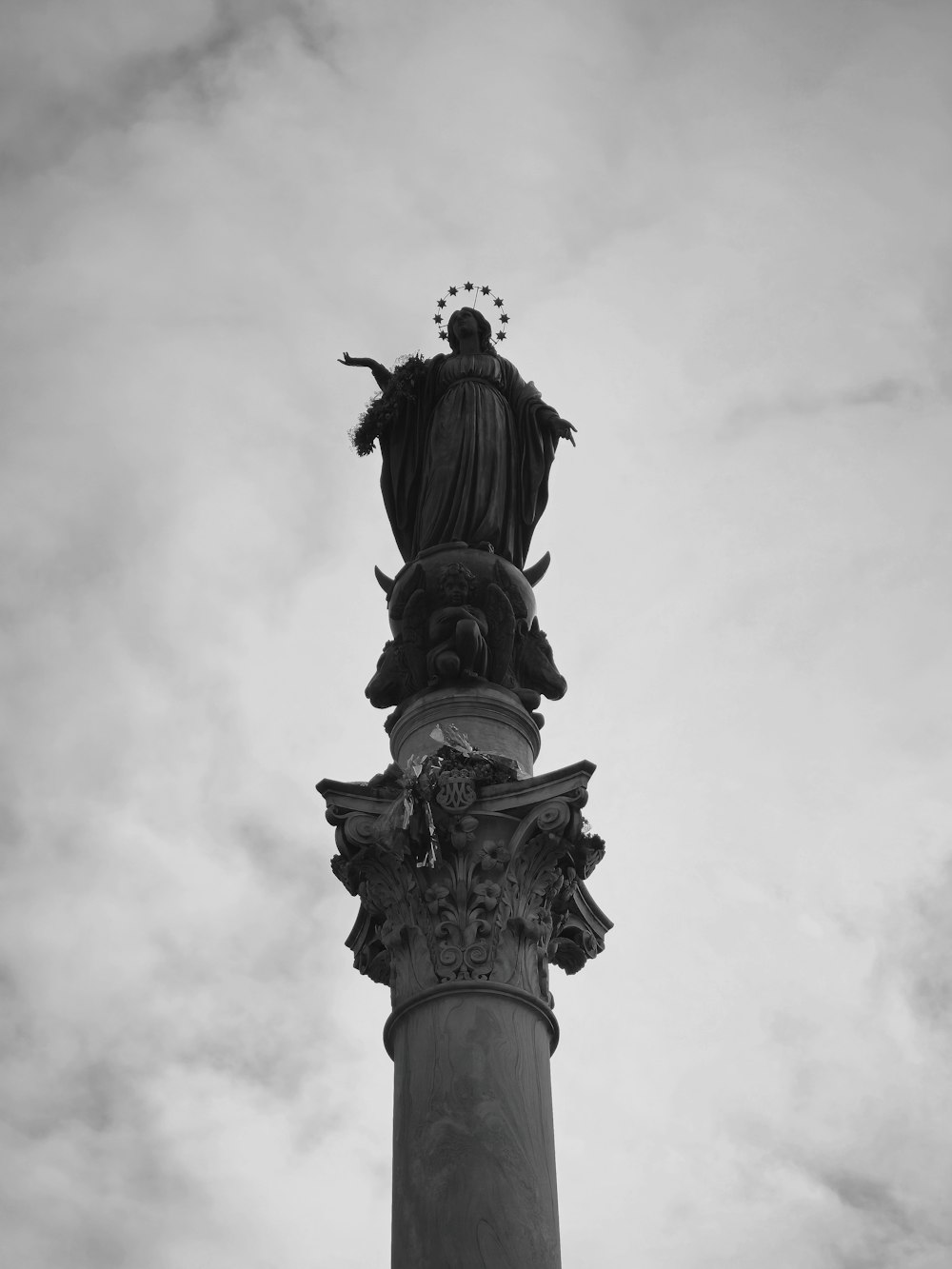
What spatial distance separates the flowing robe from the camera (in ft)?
50.5

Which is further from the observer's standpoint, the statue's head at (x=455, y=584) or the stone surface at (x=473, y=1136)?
the statue's head at (x=455, y=584)

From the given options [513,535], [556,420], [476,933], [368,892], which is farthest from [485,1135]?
[556,420]

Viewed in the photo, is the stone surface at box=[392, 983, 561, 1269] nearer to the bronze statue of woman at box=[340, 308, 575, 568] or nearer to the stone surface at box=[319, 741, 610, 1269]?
the stone surface at box=[319, 741, 610, 1269]

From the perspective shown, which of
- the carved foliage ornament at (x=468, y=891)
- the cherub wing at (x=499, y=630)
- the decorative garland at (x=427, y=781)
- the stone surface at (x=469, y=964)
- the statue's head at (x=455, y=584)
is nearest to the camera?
the stone surface at (x=469, y=964)

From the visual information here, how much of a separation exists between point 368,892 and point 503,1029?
1708mm

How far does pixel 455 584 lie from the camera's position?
14.1m

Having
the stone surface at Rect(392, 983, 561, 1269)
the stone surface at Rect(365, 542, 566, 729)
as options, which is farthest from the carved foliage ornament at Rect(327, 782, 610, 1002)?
the stone surface at Rect(365, 542, 566, 729)

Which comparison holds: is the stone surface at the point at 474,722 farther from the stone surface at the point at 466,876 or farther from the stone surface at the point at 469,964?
the stone surface at the point at 466,876

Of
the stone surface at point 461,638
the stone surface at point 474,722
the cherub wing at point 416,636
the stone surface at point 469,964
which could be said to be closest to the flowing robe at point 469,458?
the stone surface at point 461,638

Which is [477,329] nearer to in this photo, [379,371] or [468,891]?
[379,371]

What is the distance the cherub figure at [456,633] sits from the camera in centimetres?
1358

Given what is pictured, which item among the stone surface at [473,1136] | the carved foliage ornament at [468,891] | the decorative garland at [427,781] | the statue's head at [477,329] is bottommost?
the stone surface at [473,1136]

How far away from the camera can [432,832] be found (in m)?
11.7

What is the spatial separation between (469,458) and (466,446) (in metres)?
0.19
